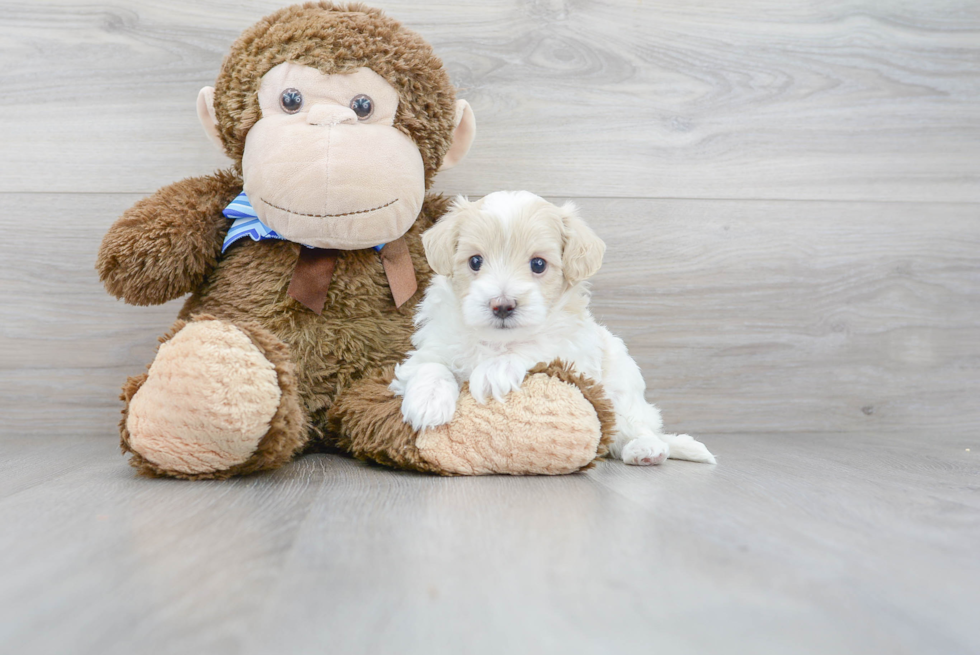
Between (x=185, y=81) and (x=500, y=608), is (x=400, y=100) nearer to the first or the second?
(x=185, y=81)

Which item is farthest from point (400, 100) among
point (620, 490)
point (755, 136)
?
point (755, 136)

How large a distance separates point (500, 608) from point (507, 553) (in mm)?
117

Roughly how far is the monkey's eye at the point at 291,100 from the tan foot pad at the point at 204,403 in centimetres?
36

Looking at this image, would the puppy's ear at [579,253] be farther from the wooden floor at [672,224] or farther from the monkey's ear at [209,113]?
the monkey's ear at [209,113]

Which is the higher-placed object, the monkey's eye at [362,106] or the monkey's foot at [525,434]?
the monkey's eye at [362,106]

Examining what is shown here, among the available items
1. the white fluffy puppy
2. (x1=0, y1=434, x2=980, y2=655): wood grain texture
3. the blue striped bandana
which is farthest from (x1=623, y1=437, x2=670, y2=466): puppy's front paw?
the blue striped bandana

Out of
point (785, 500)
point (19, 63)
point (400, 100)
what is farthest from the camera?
point (19, 63)

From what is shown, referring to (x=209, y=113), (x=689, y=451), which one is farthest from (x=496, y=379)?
(x=209, y=113)

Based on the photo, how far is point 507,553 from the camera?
65cm

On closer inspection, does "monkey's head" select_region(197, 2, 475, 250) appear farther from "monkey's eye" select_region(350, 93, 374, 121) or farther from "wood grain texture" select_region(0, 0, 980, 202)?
"wood grain texture" select_region(0, 0, 980, 202)

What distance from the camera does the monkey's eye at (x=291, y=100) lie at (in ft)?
3.52

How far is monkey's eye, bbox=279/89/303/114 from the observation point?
3.52 ft

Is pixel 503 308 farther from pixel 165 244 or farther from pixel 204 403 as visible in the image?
pixel 165 244

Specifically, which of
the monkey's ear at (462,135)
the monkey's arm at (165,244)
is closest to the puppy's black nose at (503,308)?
the monkey's ear at (462,135)
